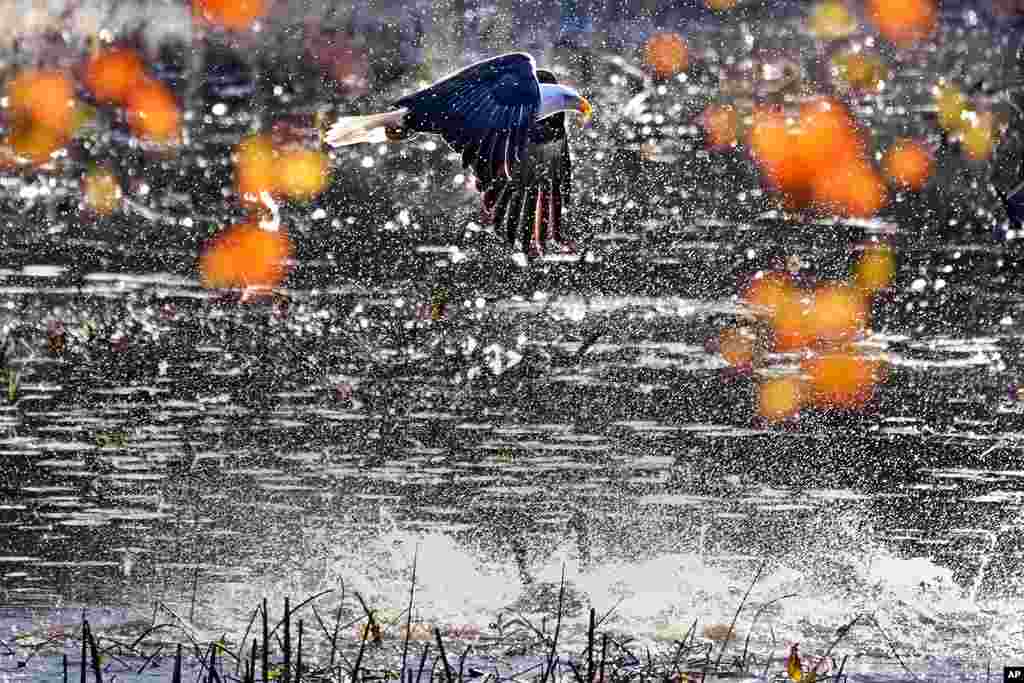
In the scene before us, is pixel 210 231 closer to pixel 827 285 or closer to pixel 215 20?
pixel 827 285

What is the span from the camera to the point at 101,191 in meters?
17.8

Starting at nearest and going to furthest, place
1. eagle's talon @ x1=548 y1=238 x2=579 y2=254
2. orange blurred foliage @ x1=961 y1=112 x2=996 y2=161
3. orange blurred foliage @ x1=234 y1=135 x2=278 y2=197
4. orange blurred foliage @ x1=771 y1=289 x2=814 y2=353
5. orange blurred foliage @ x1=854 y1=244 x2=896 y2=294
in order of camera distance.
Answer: orange blurred foliage @ x1=771 y1=289 x2=814 y2=353 → orange blurred foliage @ x1=854 y1=244 x2=896 y2=294 → eagle's talon @ x1=548 y1=238 x2=579 y2=254 → orange blurred foliage @ x1=234 y1=135 x2=278 y2=197 → orange blurred foliage @ x1=961 y1=112 x2=996 y2=161

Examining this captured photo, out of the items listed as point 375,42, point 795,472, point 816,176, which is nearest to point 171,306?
point 795,472

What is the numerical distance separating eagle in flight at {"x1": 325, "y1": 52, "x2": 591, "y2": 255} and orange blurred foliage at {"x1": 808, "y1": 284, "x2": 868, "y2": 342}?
12.7 feet

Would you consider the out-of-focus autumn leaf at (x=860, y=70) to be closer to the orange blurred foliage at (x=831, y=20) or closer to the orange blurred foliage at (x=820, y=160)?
the orange blurred foliage at (x=820, y=160)

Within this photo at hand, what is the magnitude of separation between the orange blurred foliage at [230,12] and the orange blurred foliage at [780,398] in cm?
2154

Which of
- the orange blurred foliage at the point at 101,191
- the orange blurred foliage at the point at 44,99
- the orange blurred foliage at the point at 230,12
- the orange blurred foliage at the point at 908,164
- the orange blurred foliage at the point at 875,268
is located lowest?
the orange blurred foliage at the point at 875,268

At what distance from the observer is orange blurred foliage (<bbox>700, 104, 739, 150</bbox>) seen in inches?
862

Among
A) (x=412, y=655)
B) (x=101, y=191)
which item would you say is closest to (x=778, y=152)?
(x=101, y=191)

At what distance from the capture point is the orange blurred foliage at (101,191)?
16812 mm

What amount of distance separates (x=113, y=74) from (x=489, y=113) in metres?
18.6

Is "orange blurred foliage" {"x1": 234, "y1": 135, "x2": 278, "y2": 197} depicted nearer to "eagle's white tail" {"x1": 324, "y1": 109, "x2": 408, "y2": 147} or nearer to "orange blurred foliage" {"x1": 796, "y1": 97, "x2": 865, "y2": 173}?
"orange blurred foliage" {"x1": 796, "y1": 97, "x2": 865, "y2": 173}

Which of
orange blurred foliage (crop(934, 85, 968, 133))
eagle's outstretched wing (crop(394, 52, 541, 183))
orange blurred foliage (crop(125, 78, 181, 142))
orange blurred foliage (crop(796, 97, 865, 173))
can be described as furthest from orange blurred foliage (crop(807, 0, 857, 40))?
eagle's outstretched wing (crop(394, 52, 541, 183))

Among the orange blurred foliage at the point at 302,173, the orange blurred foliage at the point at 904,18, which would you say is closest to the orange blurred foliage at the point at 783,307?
the orange blurred foliage at the point at 302,173
